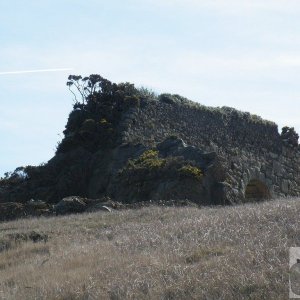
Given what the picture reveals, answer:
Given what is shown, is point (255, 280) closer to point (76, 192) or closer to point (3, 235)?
point (3, 235)

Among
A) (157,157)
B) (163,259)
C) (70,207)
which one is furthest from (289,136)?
(163,259)

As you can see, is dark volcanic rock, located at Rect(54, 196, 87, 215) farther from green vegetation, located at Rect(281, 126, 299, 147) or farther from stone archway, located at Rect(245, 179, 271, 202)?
green vegetation, located at Rect(281, 126, 299, 147)

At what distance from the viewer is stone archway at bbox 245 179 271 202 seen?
81.9 ft

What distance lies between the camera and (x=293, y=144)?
27.4 meters

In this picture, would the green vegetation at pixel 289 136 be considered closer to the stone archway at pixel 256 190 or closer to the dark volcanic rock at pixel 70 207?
the stone archway at pixel 256 190

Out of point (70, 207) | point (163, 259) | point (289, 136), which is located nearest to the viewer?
point (163, 259)

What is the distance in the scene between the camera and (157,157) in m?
20.8

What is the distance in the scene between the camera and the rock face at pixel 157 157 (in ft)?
63.9

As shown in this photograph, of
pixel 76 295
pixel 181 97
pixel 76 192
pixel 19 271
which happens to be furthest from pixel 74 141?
pixel 76 295

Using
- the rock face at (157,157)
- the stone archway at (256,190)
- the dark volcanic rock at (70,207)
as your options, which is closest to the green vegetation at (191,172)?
the rock face at (157,157)

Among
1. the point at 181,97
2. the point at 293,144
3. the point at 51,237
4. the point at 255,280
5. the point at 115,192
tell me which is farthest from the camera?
the point at 293,144

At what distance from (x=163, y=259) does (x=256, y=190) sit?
54.3 feet

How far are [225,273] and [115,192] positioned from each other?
1260 cm

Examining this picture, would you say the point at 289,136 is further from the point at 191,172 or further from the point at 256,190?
the point at 191,172
